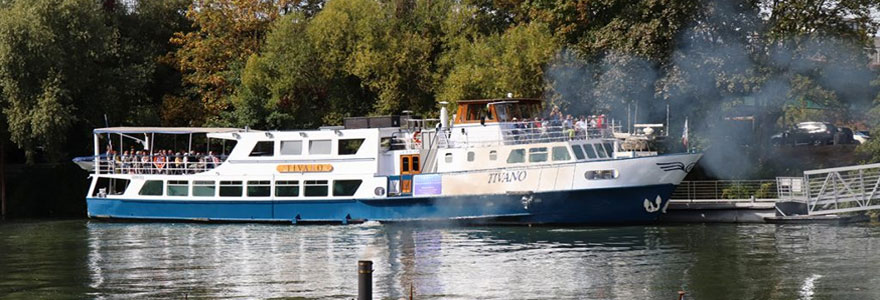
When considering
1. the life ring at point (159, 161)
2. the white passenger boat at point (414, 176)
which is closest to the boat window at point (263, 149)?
the white passenger boat at point (414, 176)

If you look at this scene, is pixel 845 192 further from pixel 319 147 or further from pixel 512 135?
pixel 319 147

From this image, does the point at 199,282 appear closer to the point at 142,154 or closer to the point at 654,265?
the point at 654,265

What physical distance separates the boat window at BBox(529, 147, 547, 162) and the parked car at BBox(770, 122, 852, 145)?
62.7 ft

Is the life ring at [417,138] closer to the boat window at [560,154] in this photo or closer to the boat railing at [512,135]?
the boat railing at [512,135]

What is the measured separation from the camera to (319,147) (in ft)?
171

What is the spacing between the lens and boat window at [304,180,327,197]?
51812mm

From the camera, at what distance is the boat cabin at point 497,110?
50.3 metres

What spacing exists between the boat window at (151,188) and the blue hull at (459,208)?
545 millimetres

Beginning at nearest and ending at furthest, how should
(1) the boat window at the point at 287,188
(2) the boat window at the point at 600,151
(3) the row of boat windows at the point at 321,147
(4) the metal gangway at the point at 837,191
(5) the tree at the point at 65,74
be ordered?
(4) the metal gangway at the point at 837,191 → (2) the boat window at the point at 600,151 → (3) the row of boat windows at the point at 321,147 → (1) the boat window at the point at 287,188 → (5) the tree at the point at 65,74

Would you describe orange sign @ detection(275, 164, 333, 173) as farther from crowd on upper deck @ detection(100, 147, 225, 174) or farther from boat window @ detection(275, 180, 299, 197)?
crowd on upper deck @ detection(100, 147, 225, 174)

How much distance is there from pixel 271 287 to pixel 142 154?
26.3 meters

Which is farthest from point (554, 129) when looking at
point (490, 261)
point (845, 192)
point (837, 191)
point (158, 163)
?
point (158, 163)

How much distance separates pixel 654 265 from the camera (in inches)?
1453

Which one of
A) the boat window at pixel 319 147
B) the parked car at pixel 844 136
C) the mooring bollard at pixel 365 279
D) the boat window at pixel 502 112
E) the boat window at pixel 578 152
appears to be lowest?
the mooring bollard at pixel 365 279
